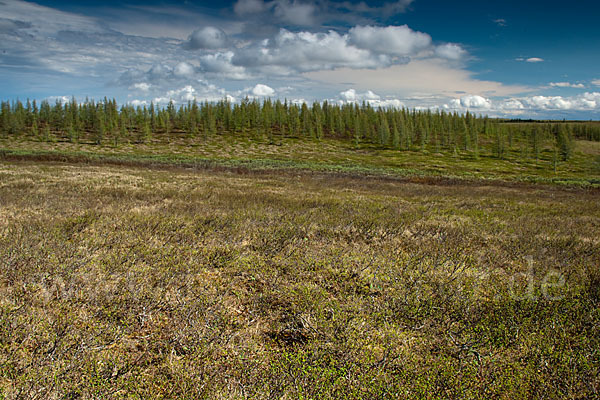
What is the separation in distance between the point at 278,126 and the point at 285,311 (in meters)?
131

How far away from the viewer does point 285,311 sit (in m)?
4.88

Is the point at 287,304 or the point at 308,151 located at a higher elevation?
the point at 308,151

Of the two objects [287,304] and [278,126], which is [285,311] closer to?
[287,304]

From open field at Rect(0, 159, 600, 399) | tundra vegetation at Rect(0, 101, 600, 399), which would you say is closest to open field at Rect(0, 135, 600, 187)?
tundra vegetation at Rect(0, 101, 600, 399)

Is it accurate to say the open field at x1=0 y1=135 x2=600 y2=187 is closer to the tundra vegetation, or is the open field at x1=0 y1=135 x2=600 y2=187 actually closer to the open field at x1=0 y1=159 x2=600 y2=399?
the tundra vegetation

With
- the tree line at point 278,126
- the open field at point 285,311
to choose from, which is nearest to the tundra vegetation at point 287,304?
Answer: the open field at point 285,311

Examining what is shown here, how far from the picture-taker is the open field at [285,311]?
3.42m

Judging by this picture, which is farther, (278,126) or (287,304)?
→ (278,126)

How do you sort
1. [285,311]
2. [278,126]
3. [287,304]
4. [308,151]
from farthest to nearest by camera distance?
[278,126] < [308,151] < [287,304] < [285,311]

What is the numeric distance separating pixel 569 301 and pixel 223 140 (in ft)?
339

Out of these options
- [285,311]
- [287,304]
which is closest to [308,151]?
[287,304]

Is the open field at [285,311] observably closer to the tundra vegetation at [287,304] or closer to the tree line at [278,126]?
the tundra vegetation at [287,304]

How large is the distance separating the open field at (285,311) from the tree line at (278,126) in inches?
3779

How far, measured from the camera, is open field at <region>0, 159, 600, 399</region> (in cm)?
Answer: 342
